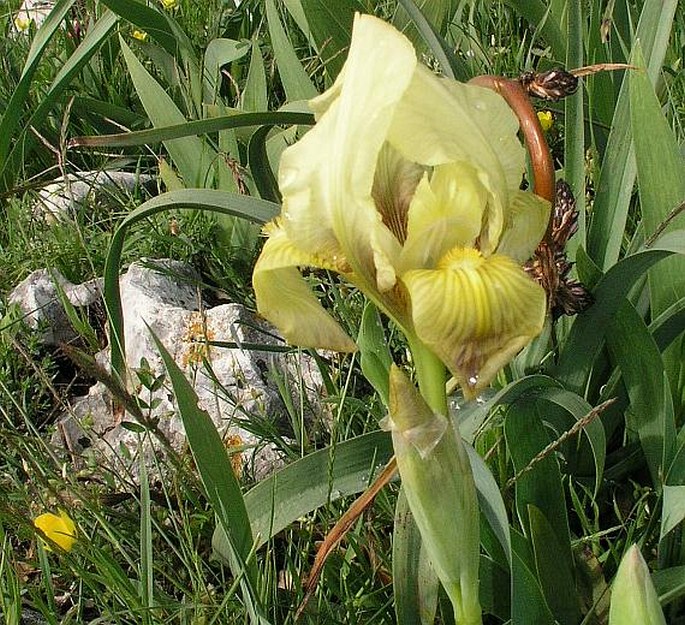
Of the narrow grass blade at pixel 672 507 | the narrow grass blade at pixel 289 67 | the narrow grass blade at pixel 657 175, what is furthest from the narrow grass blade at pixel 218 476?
the narrow grass blade at pixel 289 67

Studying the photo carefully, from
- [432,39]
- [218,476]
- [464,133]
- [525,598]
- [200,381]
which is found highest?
[464,133]

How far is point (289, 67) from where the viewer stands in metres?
1.62

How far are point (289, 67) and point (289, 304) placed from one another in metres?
0.95

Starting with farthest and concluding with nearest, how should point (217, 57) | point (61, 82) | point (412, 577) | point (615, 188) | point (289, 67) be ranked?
point (217, 57), point (61, 82), point (289, 67), point (615, 188), point (412, 577)

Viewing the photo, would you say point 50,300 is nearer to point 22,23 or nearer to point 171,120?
point 171,120

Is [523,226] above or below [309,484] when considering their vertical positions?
above

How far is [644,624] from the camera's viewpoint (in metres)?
0.69

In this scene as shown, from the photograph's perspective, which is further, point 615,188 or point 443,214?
point 615,188

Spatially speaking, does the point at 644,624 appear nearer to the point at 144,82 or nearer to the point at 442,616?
the point at 442,616

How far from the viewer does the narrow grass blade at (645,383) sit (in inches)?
42.5

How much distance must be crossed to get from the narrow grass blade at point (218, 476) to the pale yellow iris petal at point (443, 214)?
0.31 metres

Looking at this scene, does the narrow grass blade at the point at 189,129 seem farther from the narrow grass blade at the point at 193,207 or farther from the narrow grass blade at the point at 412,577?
the narrow grass blade at the point at 412,577

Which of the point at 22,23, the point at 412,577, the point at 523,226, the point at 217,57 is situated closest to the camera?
the point at 523,226

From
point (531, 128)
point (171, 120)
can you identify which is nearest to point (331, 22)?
point (171, 120)
